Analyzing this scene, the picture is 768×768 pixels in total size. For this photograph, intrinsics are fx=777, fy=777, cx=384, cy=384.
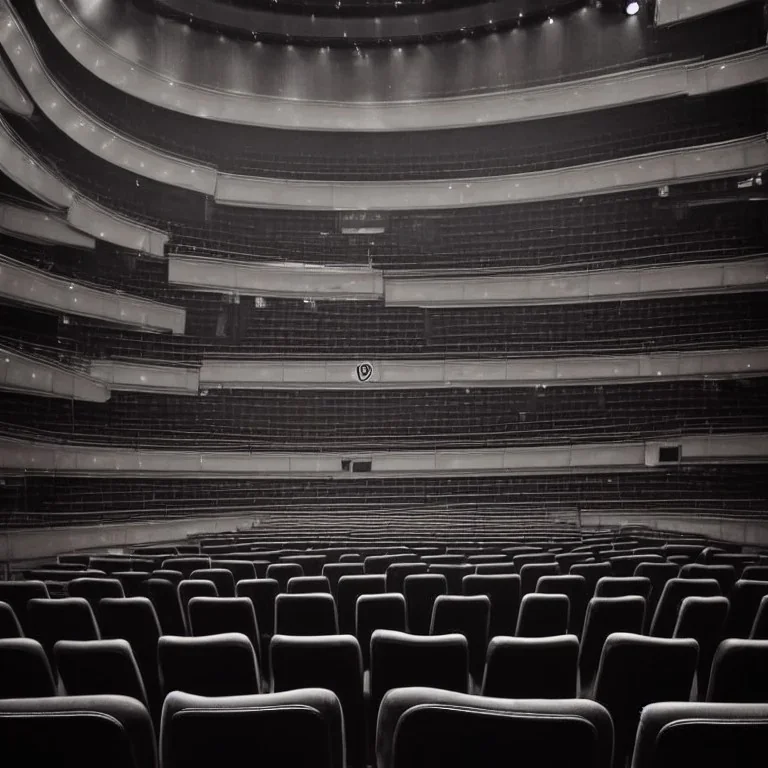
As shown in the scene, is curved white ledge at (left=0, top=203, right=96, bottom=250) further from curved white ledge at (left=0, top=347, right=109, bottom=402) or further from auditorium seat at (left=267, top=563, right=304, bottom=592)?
auditorium seat at (left=267, top=563, right=304, bottom=592)

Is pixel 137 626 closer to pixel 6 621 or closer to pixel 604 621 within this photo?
pixel 6 621

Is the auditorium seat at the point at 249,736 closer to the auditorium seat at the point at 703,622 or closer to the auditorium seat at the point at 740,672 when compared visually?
the auditorium seat at the point at 740,672

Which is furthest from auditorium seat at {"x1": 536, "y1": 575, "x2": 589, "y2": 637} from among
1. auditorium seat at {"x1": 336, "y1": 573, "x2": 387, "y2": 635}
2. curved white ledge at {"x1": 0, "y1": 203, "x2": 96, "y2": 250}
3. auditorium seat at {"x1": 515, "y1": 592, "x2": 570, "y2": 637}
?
curved white ledge at {"x1": 0, "y1": 203, "x2": 96, "y2": 250}

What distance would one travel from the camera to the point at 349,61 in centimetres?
2700

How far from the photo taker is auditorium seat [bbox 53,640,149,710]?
11.7 ft

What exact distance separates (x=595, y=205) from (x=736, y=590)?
2102 cm

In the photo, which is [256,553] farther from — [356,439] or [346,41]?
[346,41]

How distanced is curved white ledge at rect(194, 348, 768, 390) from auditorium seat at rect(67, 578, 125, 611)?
17919 mm

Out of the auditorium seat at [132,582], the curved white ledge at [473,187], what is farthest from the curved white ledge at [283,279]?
the auditorium seat at [132,582]

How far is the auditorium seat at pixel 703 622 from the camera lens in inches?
197

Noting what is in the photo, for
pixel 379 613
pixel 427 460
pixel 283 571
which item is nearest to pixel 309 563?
pixel 283 571

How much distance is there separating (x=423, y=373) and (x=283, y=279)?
5.61 meters

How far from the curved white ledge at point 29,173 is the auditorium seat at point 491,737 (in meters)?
17.5

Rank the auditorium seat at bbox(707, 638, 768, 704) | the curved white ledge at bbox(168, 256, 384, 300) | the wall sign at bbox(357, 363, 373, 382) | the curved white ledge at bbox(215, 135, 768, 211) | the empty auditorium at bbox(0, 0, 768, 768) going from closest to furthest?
1. the auditorium seat at bbox(707, 638, 768, 704)
2. the empty auditorium at bbox(0, 0, 768, 768)
3. the curved white ledge at bbox(215, 135, 768, 211)
4. the curved white ledge at bbox(168, 256, 384, 300)
5. the wall sign at bbox(357, 363, 373, 382)
